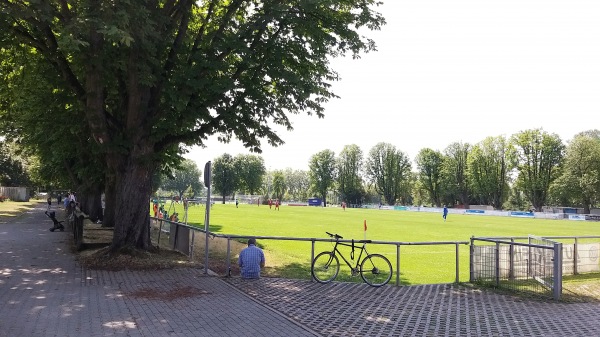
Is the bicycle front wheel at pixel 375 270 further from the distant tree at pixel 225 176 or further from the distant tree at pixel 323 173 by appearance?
the distant tree at pixel 323 173

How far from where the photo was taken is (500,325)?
7680mm

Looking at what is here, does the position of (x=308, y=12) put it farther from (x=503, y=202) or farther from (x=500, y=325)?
(x=503, y=202)

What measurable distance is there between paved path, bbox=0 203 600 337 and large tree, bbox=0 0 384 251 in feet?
12.9

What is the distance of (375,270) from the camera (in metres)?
11.2

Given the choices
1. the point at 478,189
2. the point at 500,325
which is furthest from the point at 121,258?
the point at 478,189

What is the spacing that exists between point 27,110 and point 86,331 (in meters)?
14.6

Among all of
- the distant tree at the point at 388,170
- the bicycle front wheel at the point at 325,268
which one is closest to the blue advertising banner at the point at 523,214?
the distant tree at the point at 388,170

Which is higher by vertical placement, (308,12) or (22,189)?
(308,12)

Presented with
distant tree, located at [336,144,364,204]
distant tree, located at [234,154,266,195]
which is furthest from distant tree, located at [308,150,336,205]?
distant tree, located at [234,154,266,195]

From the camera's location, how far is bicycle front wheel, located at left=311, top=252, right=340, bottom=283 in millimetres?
11300

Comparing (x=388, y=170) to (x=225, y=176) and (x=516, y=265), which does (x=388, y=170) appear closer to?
(x=225, y=176)

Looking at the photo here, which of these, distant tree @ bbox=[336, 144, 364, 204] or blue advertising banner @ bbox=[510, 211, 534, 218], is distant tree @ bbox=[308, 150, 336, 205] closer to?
distant tree @ bbox=[336, 144, 364, 204]

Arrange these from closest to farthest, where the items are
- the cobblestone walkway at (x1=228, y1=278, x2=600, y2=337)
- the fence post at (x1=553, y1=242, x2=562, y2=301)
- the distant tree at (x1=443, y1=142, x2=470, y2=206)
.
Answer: the cobblestone walkway at (x1=228, y1=278, x2=600, y2=337) < the fence post at (x1=553, y1=242, x2=562, y2=301) < the distant tree at (x1=443, y1=142, x2=470, y2=206)

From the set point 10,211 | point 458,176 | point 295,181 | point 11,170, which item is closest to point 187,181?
point 295,181
